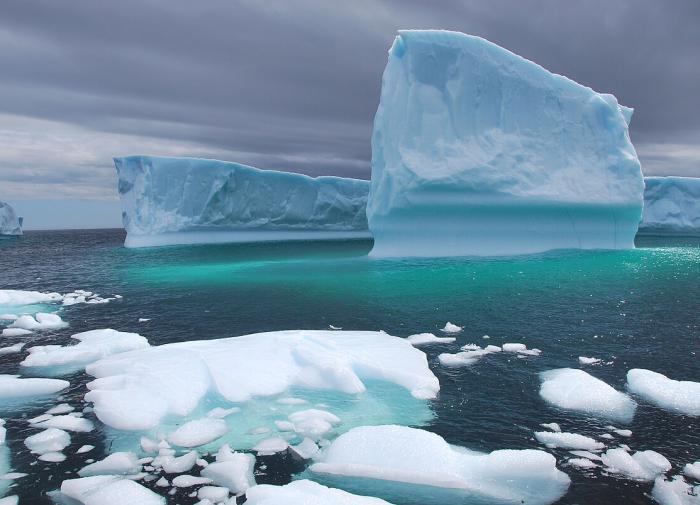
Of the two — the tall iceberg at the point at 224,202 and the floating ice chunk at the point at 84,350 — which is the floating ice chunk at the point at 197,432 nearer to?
the floating ice chunk at the point at 84,350

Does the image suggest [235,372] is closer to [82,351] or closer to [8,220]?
[82,351]

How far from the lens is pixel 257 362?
5.94m

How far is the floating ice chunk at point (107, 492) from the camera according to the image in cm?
334

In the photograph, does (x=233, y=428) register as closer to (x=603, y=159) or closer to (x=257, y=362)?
(x=257, y=362)

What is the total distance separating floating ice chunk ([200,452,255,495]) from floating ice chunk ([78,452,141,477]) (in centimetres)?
58

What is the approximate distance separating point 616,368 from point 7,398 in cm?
715

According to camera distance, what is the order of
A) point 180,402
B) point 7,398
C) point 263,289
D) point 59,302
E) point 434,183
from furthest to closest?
point 434,183 → point 263,289 → point 59,302 → point 7,398 → point 180,402

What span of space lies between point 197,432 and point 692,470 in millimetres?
3999

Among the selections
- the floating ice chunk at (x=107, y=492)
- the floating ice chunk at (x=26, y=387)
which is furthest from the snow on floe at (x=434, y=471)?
the floating ice chunk at (x=26, y=387)

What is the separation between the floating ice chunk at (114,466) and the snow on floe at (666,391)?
16.3ft

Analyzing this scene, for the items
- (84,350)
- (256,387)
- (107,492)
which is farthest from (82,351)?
(107,492)

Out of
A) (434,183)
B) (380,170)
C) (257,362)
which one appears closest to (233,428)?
(257,362)

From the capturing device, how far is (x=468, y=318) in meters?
9.38

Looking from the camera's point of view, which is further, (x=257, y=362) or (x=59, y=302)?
(x=59, y=302)
